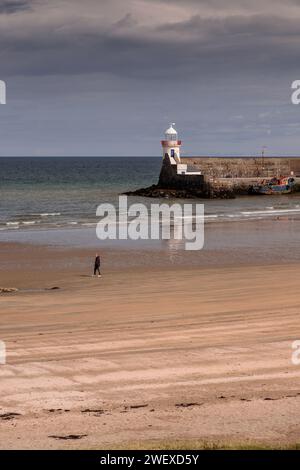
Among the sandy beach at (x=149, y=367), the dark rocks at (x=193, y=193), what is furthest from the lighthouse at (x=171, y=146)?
the sandy beach at (x=149, y=367)

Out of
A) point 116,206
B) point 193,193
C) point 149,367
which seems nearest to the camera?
point 149,367

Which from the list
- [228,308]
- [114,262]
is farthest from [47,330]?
[114,262]

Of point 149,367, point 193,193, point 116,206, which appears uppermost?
point 193,193

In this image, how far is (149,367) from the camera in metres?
13.0

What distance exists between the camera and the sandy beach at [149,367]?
9.89 metres

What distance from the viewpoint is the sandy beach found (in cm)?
989

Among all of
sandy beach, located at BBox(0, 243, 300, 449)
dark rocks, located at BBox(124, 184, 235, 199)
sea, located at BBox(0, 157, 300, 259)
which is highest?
dark rocks, located at BBox(124, 184, 235, 199)

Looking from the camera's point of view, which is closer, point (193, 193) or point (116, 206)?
point (116, 206)

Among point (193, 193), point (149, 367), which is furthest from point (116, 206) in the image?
point (149, 367)

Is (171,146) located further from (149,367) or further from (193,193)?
(149,367)

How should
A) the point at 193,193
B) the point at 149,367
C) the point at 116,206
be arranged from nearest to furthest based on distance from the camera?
the point at 149,367 < the point at 116,206 < the point at 193,193

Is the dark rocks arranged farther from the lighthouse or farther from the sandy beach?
the sandy beach

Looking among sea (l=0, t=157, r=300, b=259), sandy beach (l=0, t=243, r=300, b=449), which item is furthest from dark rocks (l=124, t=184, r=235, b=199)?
sandy beach (l=0, t=243, r=300, b=449)
